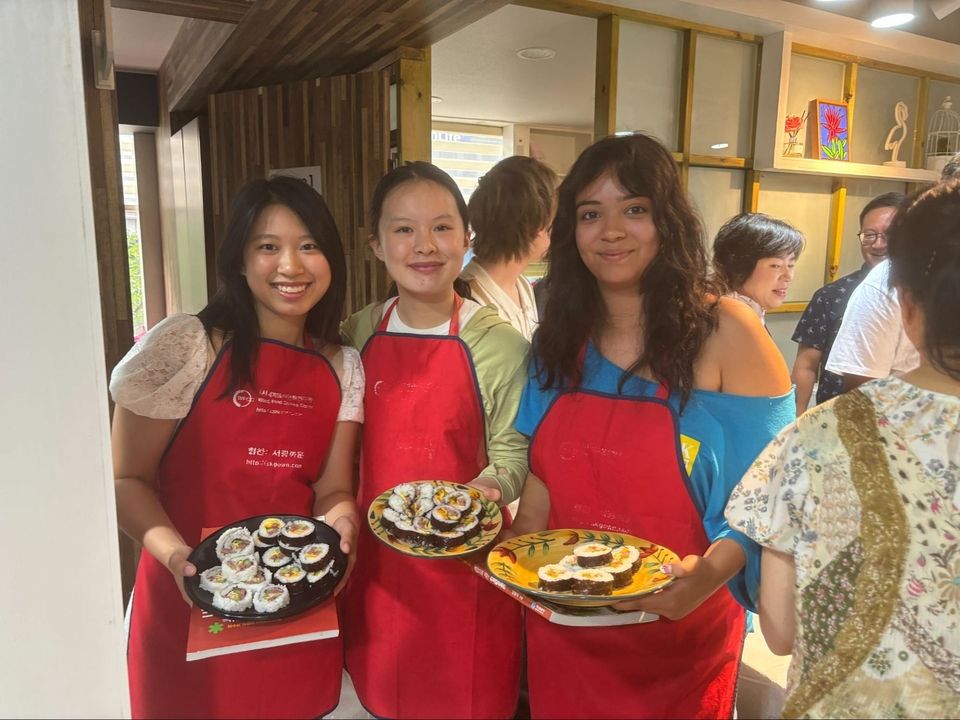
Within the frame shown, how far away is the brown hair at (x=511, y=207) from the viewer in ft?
4.99

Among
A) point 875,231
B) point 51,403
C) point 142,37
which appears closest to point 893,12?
point 875,231

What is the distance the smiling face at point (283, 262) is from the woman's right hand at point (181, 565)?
35 cm

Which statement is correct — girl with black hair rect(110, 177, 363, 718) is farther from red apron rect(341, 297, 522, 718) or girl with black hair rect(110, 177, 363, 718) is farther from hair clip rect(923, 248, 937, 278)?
hair clip rect(923, 248, 937, 278)

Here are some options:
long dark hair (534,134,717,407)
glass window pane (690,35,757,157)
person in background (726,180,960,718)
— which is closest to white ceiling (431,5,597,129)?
glass window pane (690,35,757,157)

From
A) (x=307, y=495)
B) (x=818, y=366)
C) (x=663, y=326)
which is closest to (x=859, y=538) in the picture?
(x=663, y=326)

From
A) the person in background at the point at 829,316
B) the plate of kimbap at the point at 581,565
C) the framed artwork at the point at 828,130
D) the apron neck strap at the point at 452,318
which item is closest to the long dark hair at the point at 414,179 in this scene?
the apron neck strap at the point at 452,318

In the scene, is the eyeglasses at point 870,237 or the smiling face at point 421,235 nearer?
the smiling face at point 421,235

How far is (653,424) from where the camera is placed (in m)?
0.90

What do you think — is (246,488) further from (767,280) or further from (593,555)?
(767,280)

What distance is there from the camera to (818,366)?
213 centimetres

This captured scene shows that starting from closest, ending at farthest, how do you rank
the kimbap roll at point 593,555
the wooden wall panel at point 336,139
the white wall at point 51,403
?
the white wall at point 51,403, the kimbap roll at point 593,555, the wooden wall panel at point 336,139

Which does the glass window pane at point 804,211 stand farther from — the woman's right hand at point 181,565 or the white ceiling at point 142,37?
the woman's right hand at point 181,565

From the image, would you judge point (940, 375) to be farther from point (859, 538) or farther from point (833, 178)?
point (833, 178)

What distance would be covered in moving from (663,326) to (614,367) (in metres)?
0.09
